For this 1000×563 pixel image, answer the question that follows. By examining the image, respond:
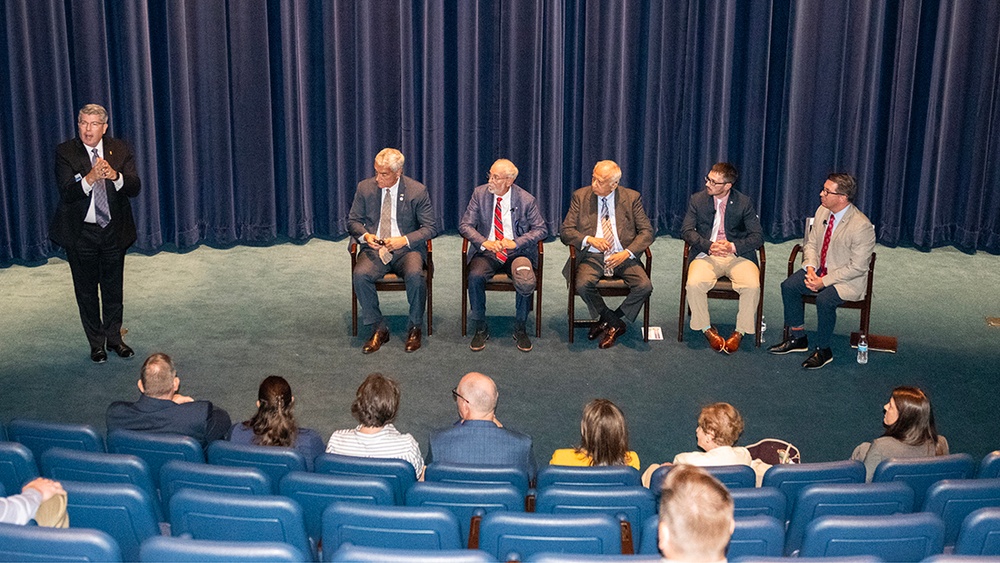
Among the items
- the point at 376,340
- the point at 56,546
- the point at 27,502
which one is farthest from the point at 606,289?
the point at 56,546

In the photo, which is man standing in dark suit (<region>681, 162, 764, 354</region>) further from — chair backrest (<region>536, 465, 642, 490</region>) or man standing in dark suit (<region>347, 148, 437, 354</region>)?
chair backrest (<region>536, 465, 642, 490</region>)

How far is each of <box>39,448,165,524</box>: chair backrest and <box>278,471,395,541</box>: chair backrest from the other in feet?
1.67

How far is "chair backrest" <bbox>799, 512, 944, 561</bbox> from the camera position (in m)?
3.56

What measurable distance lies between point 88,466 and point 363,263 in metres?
3.42

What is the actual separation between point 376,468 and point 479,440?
1.64 feet

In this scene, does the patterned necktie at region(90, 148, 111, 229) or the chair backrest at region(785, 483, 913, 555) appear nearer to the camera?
the chair backrest at region(785, 483, 913, 555)

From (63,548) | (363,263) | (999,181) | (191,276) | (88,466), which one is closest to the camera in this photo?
(63,548)

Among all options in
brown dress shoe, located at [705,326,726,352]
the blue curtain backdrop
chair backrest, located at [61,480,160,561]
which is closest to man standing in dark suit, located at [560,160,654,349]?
brown dress shoe, located at [705,326,726,352]

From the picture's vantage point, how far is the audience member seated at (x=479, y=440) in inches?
182

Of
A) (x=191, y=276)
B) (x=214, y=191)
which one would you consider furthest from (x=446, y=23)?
(x=191, y=276)

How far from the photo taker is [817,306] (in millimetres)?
7121

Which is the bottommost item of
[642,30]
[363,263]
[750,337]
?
[750,337]

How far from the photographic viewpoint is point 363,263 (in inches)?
292

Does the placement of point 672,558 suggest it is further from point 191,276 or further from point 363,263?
point 191,276
